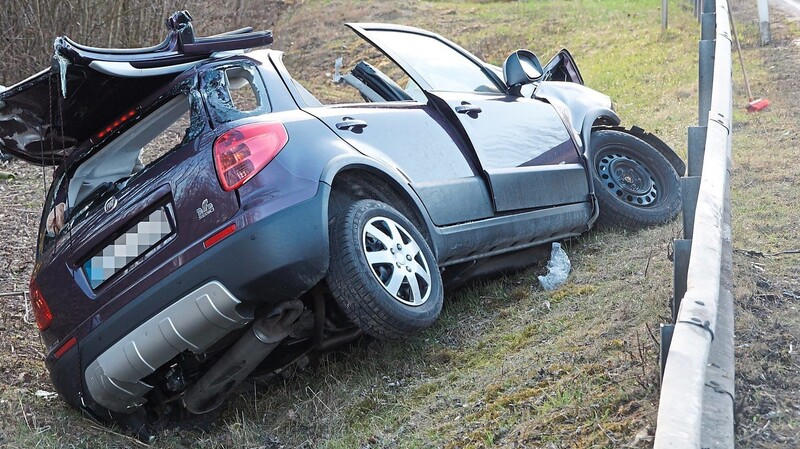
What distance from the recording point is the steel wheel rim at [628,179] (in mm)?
6961

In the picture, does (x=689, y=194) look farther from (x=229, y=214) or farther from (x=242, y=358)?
(x=242, y=358)

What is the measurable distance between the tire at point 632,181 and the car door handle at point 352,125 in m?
2.27

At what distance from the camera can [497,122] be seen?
19.7 feet

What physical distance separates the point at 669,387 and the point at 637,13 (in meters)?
16.5

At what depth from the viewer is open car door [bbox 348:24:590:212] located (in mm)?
5762

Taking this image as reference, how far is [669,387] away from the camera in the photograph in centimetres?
211

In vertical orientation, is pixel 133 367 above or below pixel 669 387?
below

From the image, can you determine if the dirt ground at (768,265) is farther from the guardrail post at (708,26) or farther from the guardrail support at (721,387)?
the guardrail post at (708,26)

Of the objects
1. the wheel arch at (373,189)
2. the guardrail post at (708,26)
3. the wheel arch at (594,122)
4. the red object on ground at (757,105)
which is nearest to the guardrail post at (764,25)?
the red object on ground at (757,105)

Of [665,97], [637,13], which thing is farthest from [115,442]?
[637,13]

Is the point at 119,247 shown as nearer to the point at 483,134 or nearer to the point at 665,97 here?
the point at 483,134

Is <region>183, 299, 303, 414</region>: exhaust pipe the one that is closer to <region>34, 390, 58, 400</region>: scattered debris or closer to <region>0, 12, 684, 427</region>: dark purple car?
<region>0, 12, 684, 427</region>: dark purple car

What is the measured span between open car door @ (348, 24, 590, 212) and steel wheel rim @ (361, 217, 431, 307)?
38.7 inches

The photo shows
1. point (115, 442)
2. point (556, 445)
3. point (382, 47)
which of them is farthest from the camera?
point (382, 47)
